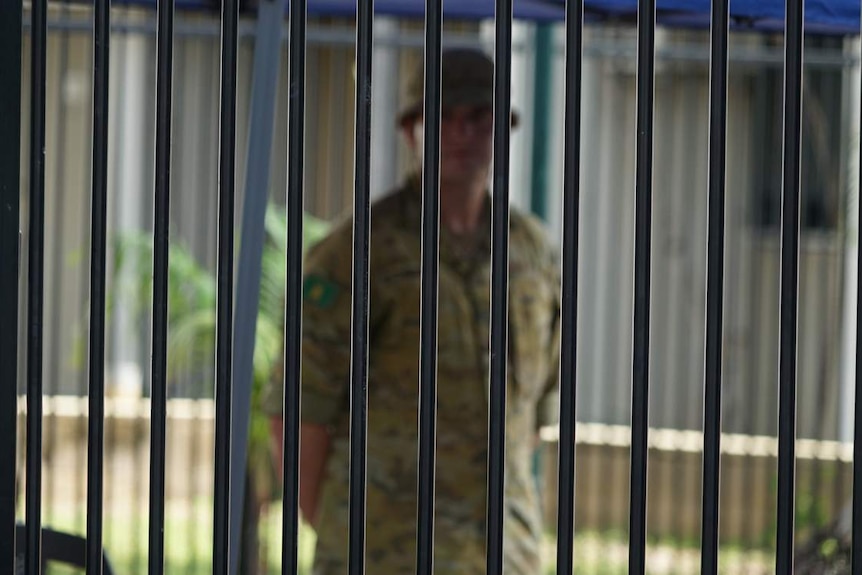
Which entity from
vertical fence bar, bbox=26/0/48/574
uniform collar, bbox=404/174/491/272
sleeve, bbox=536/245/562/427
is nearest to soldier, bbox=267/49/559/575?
Result: uniform collar, bbox=404/174/491/272

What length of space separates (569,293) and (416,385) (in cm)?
178

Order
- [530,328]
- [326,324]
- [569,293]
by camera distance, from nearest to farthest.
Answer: [569,293]
[326,324]
[530,328]

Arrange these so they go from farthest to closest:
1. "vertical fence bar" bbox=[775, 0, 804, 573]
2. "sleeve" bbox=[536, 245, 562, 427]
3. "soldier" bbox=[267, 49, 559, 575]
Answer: "sleeve" bbox=[536, 245, 562, 427]
"soldier" bbox=[267, 49, 559, 575]
"vertical fence bar" bbox=[775, 0, 804, 573]

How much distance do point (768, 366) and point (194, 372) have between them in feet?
10.4

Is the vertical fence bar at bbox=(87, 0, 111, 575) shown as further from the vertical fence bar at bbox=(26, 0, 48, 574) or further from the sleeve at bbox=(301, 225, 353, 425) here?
the sleeve at bbox=(301, 225, 353, 425)

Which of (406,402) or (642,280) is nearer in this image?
(642,280)

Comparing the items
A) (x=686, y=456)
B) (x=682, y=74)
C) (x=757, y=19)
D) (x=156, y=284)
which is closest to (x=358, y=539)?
(x=156, y=284)

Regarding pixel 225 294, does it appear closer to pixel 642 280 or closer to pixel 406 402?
pixel 642 280

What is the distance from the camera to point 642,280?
1.82m

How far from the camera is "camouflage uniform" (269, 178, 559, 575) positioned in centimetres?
349

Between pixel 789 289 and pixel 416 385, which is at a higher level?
pixel 789 289

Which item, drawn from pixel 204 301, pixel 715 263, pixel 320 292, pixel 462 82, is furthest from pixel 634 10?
pixel 204 301

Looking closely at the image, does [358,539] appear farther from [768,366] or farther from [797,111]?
[768,366]

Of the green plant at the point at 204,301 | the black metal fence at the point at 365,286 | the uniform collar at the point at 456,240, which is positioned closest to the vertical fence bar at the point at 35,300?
the black metal fence at the point at 365,286
